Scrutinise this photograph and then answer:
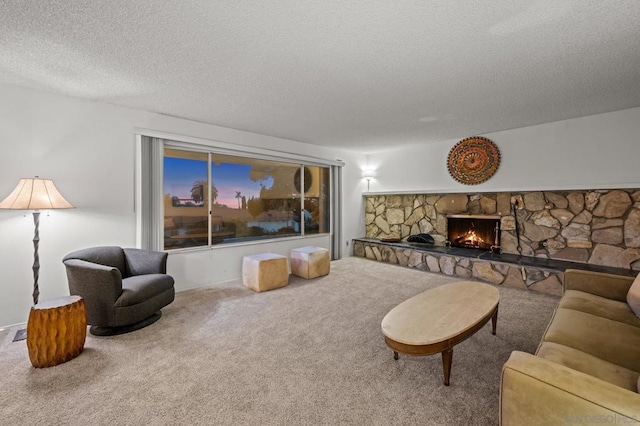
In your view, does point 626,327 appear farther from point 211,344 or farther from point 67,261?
point 67,261

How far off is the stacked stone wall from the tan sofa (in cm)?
223

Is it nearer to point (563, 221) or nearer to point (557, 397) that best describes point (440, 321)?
point (557, 397)

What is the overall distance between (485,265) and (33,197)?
5.58 metres

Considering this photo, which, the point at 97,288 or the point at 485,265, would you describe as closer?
the point at 97,288

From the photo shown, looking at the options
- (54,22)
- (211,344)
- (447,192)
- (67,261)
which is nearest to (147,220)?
(67,261)

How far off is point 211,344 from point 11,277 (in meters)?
2.31

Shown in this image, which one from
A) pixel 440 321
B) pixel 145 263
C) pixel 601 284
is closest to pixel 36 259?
pixel 145 263

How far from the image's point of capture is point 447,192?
5.12 m

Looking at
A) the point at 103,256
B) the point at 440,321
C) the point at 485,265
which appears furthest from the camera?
the point at 485,265

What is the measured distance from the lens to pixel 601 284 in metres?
→ 2.36

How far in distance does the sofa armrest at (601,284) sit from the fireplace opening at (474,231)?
2.21 m

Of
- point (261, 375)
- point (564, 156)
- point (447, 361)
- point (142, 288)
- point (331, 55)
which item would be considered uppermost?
point (331, 55)

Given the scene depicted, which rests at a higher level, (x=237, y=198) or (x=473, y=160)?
(x=473, y=160)

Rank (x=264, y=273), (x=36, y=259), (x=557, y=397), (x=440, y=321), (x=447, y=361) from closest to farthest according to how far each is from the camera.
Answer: (x=557, y=397), (x=447, y=361), (x=440, y=321), (x=36, y=259), (x=264, y=273)
